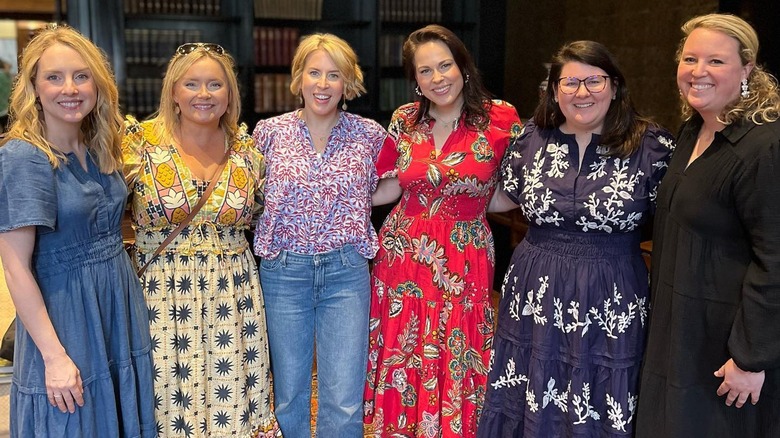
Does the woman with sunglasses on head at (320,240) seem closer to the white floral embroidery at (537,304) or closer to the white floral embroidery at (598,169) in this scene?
the white floral embroidery at (537,304)

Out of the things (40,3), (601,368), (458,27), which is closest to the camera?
(601,368)

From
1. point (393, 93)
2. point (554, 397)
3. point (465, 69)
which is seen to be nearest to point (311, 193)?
point (465, 69)

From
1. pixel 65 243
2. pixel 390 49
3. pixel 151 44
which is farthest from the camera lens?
pixel 390 49

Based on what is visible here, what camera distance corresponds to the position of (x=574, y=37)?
8.16 meters

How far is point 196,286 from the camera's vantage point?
2.29m

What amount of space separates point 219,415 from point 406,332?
2.32 feet

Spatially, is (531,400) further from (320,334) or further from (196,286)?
(196,286)

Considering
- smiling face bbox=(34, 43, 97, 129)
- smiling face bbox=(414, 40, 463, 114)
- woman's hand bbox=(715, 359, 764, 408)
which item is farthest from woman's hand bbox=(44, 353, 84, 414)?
woman's hand bbox=(715, 359, 764, 408)

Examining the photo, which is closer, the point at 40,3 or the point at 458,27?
the point at 458,27

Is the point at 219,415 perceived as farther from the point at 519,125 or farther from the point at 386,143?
the point at 519,125

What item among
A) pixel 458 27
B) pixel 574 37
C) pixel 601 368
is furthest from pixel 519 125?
pixel 574 37

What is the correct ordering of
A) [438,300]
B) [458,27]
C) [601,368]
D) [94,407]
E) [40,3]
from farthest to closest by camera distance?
[40,3] < [458,27] < [438,300] < [601,368] < [94,407]

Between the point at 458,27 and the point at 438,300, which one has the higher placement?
the point at 458,27

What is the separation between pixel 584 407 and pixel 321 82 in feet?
4.45
